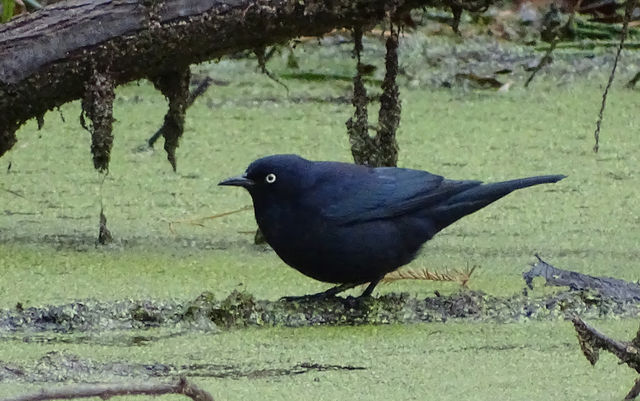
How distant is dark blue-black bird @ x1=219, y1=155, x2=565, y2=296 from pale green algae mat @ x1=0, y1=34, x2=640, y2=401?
11 centimetres

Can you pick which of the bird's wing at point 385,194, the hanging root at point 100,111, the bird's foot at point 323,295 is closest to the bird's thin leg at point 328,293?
the bird's foot at point 323,295

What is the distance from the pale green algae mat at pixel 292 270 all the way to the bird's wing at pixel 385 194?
0.21 m

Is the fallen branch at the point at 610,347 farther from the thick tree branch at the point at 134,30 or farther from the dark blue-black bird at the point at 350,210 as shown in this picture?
the thick tree branch at the point at 134,30

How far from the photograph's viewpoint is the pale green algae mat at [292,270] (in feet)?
9.71

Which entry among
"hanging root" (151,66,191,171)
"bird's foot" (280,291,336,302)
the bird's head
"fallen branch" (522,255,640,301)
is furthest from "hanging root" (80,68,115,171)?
"fallen branch" (522,255,640,301)

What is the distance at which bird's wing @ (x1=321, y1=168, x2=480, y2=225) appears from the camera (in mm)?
3533

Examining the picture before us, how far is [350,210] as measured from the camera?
11.6 ft

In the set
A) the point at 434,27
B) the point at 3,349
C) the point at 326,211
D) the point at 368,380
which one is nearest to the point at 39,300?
the point at 3,349

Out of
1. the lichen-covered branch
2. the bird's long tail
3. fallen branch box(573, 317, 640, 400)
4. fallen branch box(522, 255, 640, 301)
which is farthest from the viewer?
the lichen-covered branch

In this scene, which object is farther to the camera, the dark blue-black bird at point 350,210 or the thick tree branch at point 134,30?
the thick tree branch at point 134,30

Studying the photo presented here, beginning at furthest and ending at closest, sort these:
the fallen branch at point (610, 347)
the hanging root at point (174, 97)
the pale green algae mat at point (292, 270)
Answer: the hanging root at point (174, 97)
the pale green algae mat at point (292, 270)
the fallen branch at point (610, 347)

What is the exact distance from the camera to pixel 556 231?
439 centimetres

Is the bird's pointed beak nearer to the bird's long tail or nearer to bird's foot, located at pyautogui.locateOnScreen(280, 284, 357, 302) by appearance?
bird's foot, located at pyautogui.locateOnScreen(280, 284, 357, 302)

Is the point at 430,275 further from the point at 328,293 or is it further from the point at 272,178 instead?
the point at 272,178
